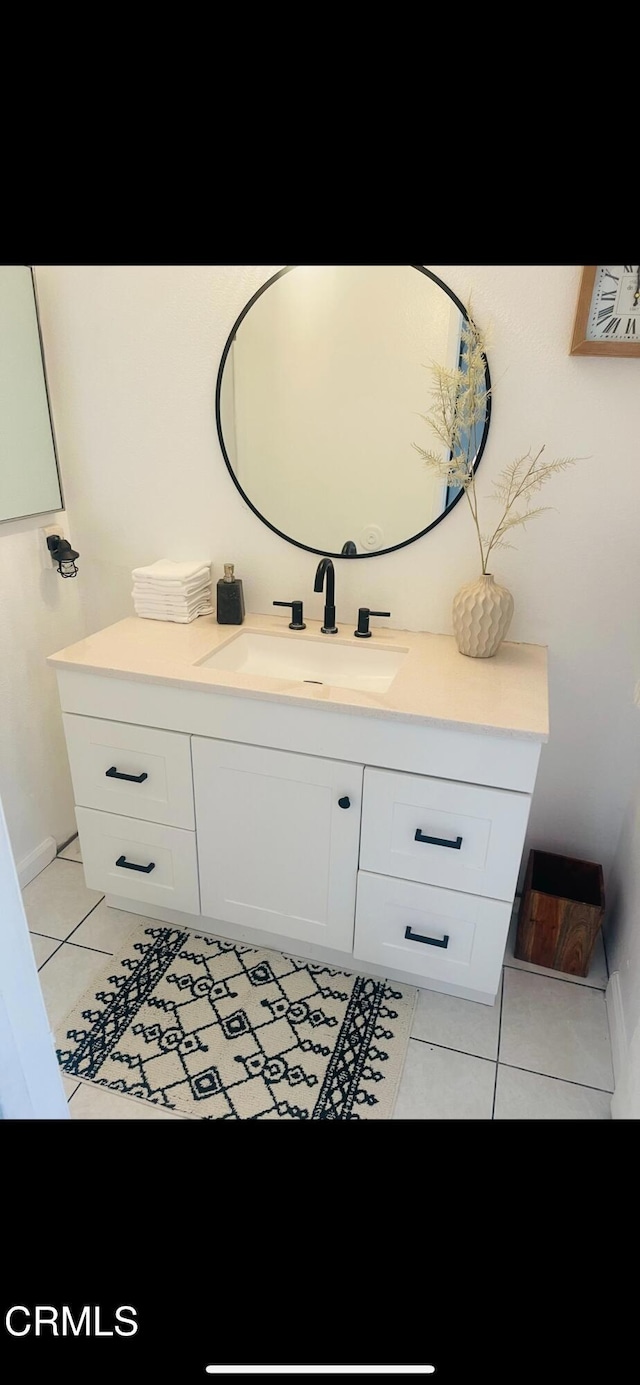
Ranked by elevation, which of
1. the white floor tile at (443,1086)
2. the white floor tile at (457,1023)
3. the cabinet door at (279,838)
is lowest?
the white floor tile at (457,1023)

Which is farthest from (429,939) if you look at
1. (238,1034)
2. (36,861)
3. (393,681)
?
(36,861)

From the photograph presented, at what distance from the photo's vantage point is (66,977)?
1.77 meters

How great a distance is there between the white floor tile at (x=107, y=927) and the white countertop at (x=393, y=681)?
75 centimetres

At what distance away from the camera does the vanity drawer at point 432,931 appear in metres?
1.57

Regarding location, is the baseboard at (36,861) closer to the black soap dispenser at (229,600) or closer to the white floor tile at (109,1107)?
the white floor tile at (109,1107)

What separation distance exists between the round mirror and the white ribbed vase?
0.24 metres

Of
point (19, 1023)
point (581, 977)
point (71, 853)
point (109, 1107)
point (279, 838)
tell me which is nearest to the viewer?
point (19, 1023)

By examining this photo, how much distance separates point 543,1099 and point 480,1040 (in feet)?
0.60

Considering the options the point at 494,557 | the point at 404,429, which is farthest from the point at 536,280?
the point at 494,557

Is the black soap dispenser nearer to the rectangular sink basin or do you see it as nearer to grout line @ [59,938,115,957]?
the rectangular sink basin

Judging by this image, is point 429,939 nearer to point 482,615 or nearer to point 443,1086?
point 443,1086

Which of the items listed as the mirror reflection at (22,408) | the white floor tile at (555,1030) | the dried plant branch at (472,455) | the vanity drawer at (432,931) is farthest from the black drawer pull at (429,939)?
the mirror reflection at (22,408)
